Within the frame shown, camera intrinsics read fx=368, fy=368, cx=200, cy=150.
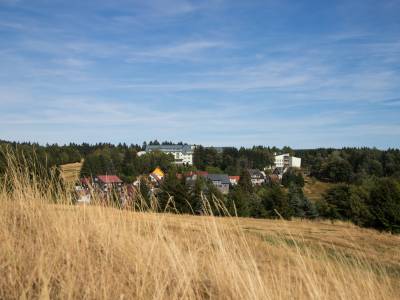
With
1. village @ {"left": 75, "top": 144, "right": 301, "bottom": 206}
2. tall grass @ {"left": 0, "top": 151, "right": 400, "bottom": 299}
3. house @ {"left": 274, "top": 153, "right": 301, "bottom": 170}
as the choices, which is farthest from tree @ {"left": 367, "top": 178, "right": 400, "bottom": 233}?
house @ {"left": 274, "top": 153, "right": 301, "bottom": 170}

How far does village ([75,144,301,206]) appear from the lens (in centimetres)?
537

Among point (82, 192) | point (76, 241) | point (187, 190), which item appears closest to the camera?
point (76, 241)

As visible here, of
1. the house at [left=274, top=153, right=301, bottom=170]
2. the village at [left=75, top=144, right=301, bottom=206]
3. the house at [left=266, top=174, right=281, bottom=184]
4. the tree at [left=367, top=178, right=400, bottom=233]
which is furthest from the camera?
the house at [left=274, top=153, right=301, bottom=170]

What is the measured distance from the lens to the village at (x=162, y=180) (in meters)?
5.37

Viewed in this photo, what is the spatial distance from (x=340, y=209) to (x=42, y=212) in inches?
→ 1643

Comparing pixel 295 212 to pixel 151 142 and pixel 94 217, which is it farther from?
pixel 151 142

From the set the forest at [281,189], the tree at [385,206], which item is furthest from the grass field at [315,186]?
the tree at [385,206]

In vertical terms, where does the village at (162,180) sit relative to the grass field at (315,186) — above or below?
above

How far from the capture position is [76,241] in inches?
125

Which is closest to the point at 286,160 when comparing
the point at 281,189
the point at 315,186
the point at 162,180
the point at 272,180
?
the point at 315,186

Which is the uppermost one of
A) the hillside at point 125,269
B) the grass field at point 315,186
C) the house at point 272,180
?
the hillside at point 125,269

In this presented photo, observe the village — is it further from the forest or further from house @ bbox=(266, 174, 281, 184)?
the forest

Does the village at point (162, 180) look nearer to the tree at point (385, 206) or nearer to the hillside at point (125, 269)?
the hillside at point (125, 269)

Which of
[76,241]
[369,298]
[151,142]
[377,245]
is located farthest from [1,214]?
[151,142]
